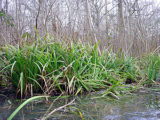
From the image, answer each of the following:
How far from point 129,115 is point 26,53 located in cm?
A: 138

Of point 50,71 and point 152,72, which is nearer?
point 50,71

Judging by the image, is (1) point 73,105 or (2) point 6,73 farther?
(2) point 6,73

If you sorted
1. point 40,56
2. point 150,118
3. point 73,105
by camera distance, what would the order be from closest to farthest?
1. point 150,118
2. point 73,105
3. point 40,56

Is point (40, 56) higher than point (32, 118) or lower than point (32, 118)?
higher

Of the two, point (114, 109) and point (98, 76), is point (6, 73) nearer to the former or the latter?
point (98, 76)

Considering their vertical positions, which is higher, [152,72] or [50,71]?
[50,71]

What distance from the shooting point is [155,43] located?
543 cm

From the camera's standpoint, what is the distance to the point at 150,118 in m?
1.02

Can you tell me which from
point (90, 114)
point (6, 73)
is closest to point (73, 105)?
point (90, 114)

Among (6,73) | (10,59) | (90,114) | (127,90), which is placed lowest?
(127,90)

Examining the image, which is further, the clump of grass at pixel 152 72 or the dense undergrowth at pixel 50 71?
the clump of grass at pixel 152 72

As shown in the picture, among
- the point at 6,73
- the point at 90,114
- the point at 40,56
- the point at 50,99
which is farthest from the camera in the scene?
the point at 6,73

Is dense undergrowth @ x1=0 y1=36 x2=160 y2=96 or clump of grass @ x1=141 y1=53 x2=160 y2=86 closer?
dense undergrowth @ x1=0 y1=36 x2=160 y2=96

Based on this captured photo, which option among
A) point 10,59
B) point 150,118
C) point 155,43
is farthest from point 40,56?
point 155,43
